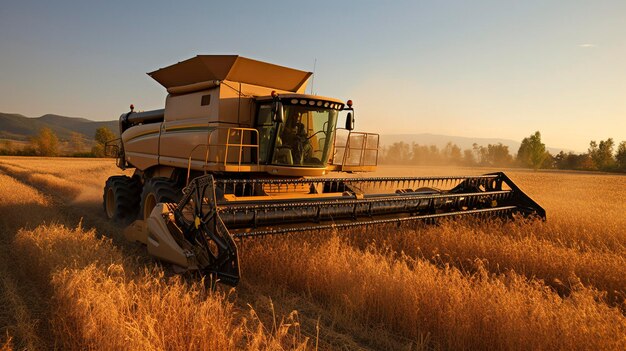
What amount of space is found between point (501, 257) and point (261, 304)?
319 centimetres

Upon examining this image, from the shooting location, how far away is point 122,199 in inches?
311

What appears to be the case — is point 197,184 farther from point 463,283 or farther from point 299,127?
point 463,283

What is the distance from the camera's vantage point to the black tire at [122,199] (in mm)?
7828

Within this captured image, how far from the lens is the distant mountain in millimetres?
133875

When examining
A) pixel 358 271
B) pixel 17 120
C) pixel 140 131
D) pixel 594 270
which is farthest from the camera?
pixel 17 120

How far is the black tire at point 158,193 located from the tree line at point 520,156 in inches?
1886

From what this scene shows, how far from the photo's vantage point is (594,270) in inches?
180

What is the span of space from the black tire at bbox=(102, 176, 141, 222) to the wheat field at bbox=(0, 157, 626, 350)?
6.68ft

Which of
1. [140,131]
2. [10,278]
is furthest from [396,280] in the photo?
[140,131]

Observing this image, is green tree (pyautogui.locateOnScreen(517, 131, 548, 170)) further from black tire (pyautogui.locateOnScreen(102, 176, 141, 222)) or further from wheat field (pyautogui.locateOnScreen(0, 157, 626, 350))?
black tire (pyautogui.locateOnScreen(102, 176, 141, 222))

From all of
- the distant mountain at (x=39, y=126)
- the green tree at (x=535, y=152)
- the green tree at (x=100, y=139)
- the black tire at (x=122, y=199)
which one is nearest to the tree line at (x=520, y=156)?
the green tree at (x=535, y=152)

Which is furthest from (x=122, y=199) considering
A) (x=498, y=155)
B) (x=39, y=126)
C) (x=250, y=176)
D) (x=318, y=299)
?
(x=39, y=126)

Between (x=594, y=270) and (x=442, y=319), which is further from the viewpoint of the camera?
(x=594, y=270)

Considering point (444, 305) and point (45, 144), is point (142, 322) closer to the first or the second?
point (444, 305)
